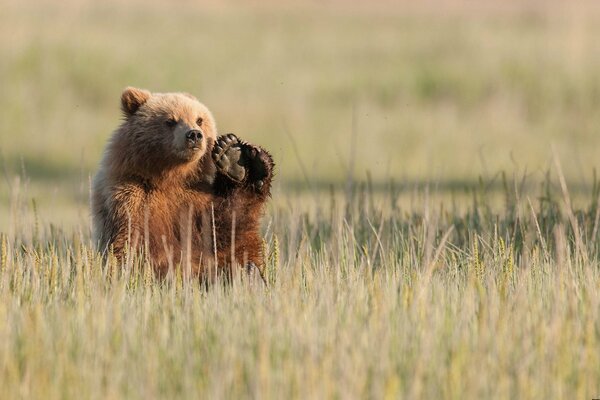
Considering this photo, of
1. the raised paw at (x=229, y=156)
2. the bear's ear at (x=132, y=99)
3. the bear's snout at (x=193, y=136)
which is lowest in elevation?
the raised paw at (x=229, y=156)

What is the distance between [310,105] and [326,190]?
13.6ft

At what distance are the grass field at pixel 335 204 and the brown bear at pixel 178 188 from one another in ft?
0.61

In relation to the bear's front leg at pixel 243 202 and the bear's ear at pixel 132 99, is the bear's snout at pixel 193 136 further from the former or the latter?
the bear's ear at pixel 132 99

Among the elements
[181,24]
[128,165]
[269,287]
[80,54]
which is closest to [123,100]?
[128,165]

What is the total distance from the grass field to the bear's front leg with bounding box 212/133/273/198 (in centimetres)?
31

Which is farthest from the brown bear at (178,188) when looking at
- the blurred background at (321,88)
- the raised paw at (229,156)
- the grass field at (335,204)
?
the blurred background at (321,88)

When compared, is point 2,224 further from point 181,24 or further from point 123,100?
point 181,24

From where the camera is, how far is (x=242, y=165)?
590 cm

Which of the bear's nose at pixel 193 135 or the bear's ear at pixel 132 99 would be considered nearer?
the bear's nose at pixel 193 135

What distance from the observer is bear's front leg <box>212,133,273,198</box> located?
5.79 m

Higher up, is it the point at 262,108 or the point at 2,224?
the point at 262,108

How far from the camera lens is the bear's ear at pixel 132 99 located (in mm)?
6145

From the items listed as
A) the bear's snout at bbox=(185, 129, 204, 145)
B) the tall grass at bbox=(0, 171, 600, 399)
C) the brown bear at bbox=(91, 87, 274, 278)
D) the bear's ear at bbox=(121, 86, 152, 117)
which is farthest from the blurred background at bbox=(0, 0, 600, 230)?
Answer: the tall grass at bbox=(0, 171, 600, 399)

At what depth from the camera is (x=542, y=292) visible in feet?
16.4
